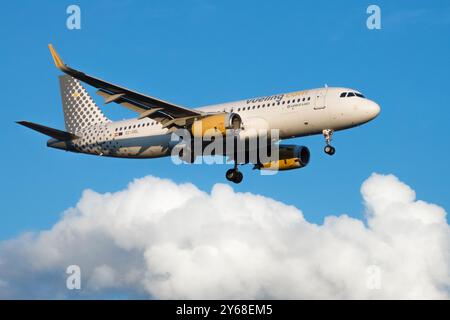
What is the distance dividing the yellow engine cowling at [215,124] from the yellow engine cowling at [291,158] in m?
7.61

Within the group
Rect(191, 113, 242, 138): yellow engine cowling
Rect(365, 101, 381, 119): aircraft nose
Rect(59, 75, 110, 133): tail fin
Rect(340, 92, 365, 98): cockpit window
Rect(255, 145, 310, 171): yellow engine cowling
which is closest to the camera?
Rect(365, 101, 381, 119): aircraft nose

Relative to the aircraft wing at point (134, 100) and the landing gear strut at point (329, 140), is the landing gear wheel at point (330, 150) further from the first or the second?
the aircraft wing at point (134, 100)

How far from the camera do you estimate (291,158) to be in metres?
54.8

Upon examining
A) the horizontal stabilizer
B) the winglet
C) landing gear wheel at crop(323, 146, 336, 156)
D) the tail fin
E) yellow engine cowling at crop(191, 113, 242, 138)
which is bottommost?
landing gear wheel at crop(323, 146, 336, 156)

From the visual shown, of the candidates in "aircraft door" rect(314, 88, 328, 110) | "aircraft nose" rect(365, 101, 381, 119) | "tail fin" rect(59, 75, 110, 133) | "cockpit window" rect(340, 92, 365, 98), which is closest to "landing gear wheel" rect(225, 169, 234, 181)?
"aircraft door" rect(314, 88, 328, 110)

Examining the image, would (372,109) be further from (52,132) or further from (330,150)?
(52,132)

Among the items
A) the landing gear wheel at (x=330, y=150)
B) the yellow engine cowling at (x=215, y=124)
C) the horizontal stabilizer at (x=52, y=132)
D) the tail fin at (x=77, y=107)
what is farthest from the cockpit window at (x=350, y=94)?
the horizontal stabilizer at (x=52, y=132)

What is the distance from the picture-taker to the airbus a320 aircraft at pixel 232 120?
46500 mm

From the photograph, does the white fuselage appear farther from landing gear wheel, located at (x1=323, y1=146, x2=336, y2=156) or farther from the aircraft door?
landing gear wheel, located at (x1=323, y1=146, x2=336, y2=156)

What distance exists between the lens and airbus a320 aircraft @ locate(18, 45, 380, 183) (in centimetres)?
4650

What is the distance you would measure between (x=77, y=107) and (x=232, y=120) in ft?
60.4

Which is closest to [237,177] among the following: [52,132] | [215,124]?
[215,124]
